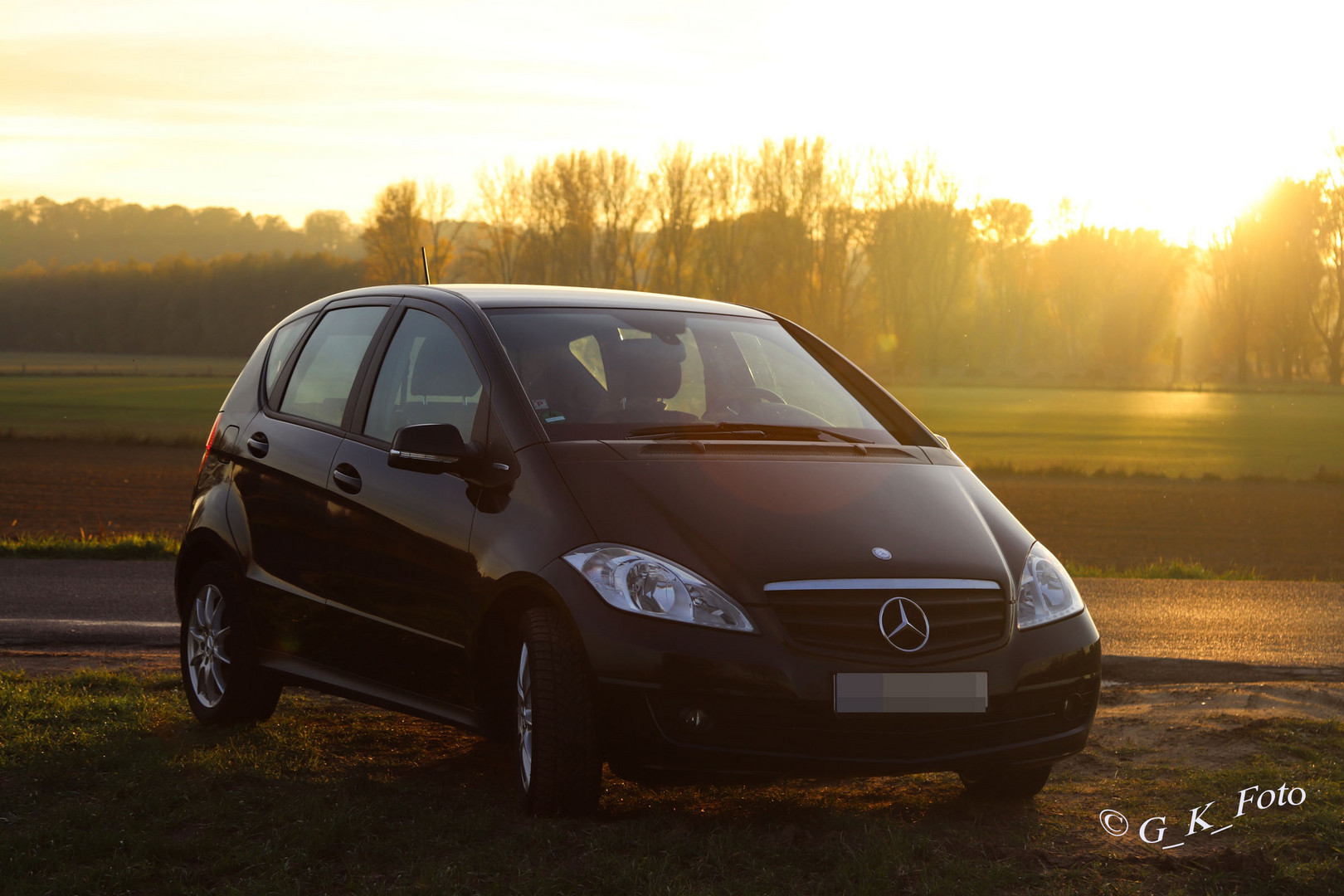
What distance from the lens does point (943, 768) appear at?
3.64 metres

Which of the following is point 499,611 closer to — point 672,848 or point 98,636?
point 672,848

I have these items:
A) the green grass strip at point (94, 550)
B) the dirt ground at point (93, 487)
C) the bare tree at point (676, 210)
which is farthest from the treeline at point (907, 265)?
the green grass strip at point (94, 550)

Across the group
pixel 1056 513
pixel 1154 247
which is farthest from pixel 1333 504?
pixel 1154 247

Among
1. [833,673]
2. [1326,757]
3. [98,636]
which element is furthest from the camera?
[98,636]

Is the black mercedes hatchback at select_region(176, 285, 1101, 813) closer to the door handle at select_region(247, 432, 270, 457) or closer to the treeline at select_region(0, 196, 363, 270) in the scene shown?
the door handle at select_region(247, 432, 270, 457)

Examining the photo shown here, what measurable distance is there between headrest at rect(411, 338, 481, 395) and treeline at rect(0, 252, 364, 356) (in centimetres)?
11913

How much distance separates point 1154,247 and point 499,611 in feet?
381

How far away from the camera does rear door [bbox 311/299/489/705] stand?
414cm

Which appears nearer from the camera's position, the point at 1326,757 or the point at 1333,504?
the point at 1326,757

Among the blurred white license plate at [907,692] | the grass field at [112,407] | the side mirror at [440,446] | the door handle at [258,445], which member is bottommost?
the grass field at [112,407]

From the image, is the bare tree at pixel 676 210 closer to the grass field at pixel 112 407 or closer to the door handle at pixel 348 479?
the grass field at pixel 112 407

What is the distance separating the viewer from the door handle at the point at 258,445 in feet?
17.3

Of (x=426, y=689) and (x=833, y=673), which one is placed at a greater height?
(x=833, y=673)

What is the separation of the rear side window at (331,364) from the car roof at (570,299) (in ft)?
1.06
